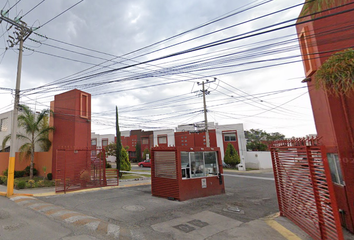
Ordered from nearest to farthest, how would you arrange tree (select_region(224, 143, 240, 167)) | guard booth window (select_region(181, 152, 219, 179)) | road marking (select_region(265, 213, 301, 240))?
1. road marking (select_region(265, 213, 301, 240))
2. guard booth window (select_region(181, 152, 219, 179))
3. tree (select_region(224, 143, 240, 167))

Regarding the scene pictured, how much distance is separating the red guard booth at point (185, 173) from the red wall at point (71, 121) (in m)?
7.40

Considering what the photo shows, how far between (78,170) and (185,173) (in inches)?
280

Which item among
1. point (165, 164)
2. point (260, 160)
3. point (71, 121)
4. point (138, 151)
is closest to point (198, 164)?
point (165, 164)

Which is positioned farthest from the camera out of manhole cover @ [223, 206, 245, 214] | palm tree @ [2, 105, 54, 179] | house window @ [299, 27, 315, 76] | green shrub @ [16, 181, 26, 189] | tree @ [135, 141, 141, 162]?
tree @ [135, 141, 141, 162]

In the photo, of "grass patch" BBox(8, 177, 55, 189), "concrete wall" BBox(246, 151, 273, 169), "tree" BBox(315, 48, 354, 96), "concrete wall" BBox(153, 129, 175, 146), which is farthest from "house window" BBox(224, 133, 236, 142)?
"tree" BBox(315, 48, 354, 96)

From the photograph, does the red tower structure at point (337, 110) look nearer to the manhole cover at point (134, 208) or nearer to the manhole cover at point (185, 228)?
the manhole cover at point (185, 228)

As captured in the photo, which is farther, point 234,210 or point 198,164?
point 198,164

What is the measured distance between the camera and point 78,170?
12250mm

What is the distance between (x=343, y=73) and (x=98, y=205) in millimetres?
9202

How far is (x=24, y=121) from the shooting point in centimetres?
1414

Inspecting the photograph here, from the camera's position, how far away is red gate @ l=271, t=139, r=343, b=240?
4121mm

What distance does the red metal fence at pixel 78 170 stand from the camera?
11.3 m

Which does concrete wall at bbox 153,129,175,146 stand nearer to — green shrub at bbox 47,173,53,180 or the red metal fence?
green shrub at bbox 47,173,53,180

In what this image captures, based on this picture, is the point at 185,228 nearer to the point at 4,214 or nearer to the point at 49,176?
the point at 4,214
